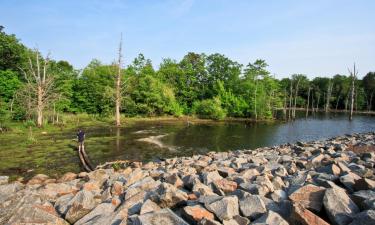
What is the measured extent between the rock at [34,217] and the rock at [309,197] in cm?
518

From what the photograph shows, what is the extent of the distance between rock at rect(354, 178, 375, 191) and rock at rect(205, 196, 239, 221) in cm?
291

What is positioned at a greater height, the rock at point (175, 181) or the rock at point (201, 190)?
the rock at point (201, 190)

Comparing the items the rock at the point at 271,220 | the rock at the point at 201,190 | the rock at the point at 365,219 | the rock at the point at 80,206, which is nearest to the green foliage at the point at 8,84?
the rock at the point at 80,206

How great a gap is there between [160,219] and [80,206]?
2804 millimetres

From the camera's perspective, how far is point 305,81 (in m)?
107

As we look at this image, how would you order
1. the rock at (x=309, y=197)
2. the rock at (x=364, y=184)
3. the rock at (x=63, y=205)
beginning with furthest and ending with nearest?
the rock at (x=63, y=205), the rock at (x=364, y=184), the rock at (x=309, y=197)

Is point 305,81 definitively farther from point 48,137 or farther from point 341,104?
point 48,137

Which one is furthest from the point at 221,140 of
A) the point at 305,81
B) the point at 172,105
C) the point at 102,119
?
the point at 305,81

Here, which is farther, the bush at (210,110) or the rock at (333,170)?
the bush at (210,110)

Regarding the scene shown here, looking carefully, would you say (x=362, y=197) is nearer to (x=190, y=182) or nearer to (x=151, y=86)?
(x=190, y=182)

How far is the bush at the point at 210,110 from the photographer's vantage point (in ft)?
177

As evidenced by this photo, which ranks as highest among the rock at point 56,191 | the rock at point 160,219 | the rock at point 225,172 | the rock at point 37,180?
the rock at point 160,219

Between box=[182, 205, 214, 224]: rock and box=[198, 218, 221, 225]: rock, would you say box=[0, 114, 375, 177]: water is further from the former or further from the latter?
box=[198, 218, 221, 225]: rock

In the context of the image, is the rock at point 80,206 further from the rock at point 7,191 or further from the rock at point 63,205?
the rock at point 7,191
